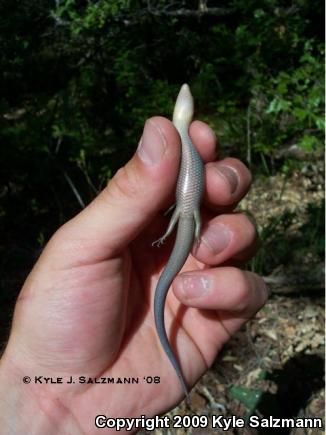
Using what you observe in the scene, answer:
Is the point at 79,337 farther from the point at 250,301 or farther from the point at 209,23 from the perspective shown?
the point at 209,23

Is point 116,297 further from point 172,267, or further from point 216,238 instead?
point 216,238

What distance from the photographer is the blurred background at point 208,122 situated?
3537mm

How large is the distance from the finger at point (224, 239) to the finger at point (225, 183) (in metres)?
0.07

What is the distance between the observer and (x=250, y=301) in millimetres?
2189

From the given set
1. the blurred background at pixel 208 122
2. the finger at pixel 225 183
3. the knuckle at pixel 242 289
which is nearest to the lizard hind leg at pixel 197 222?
the finger at pixel 225 183

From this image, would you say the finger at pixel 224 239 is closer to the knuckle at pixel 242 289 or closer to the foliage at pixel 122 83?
the knuckle at pixel 242 289

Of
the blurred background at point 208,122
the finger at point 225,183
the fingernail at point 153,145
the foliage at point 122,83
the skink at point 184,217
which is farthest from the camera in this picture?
the foliage at point 122,83

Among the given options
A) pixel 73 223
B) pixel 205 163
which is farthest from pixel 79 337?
pixel 205 163

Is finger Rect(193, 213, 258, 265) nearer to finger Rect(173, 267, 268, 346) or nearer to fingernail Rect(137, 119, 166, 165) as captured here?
finger Rect(173, 267, 268, 346)

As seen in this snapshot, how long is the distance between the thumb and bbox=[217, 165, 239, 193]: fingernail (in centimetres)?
29

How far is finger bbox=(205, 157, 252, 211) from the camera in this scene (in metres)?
2.11

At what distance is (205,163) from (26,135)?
2745 millimetres

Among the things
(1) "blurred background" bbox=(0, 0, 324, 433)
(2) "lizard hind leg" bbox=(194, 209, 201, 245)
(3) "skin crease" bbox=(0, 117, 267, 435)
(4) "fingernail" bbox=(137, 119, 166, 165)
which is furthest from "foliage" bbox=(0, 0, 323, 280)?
(4) "fingernail" bbox=(137, 119, 166, 165)

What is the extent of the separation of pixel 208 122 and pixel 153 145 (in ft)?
12.9
